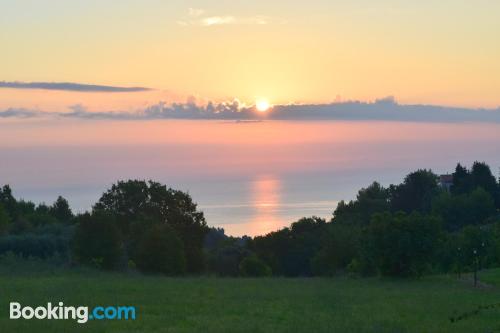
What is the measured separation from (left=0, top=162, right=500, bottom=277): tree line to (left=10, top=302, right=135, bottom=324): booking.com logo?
1740cm

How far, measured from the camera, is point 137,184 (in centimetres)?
5756

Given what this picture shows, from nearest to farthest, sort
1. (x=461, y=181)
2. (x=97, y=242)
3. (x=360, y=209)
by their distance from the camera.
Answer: (x=97, y=242)
(x=360, y=209)
(x=461, y=181)

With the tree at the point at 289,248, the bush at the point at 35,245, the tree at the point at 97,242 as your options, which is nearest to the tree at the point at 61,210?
the tree at the point at 289,248

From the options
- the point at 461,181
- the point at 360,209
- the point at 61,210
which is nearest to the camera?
the point at 360,209

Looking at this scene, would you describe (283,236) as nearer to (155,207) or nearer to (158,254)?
(155,207)

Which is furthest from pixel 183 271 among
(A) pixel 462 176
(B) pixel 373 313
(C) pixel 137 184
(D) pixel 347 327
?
(A) pixel 462 176

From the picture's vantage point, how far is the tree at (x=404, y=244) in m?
35.2

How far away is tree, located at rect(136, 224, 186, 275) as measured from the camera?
40844 mm

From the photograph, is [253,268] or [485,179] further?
[485,179]

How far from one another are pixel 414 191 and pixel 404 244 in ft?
181

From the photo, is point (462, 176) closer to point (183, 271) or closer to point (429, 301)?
point (183, 271)

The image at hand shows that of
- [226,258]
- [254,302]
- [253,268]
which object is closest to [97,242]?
[254,302]

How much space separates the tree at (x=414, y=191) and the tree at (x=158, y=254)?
165ft

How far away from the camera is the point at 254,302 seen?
76.8 feet
